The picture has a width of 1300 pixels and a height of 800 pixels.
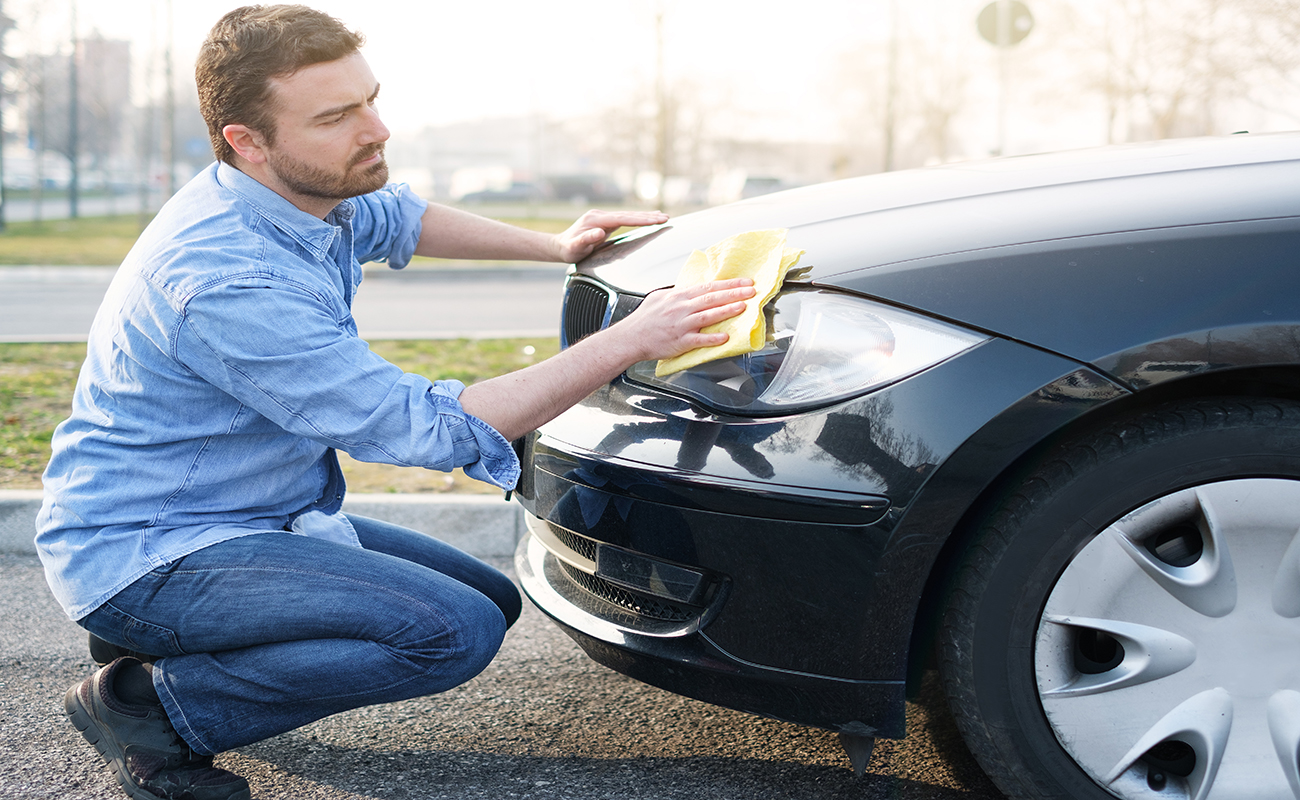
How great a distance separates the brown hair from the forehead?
11 mm

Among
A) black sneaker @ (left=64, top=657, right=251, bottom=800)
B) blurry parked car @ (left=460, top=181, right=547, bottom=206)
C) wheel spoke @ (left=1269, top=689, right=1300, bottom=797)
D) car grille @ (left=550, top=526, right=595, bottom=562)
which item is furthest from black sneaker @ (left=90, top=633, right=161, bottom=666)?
blurry parked car @ (left=460, top=181, right=547, bottom=206)

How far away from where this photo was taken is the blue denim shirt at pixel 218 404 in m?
1.74

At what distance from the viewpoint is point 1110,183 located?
1.82 meters

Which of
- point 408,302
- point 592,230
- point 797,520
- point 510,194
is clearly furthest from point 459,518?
point 510,194

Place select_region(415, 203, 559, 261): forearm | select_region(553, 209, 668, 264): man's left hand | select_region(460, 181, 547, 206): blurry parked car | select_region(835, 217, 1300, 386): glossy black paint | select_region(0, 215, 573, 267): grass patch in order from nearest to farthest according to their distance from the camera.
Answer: select_region(835, 217, 1300, 386): glossy black paint < select_region(553, 209, 668, 264): man's left hand < select_region(415, 203, 559, 261): forearm < select_region(0, 215, 573, 267): grass patch < select_region(460, 181, 547, 206): blurry parked car

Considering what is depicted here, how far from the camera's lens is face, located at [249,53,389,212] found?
186 centimetres

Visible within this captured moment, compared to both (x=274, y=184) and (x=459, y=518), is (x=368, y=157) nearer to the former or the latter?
(x=274, y=184)

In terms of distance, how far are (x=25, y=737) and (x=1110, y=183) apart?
7.60 feet

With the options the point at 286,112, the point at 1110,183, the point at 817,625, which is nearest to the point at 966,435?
the point at 817,625

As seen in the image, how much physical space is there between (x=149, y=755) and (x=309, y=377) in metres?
0.75

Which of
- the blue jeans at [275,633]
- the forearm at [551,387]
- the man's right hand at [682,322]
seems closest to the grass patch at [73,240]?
the blue jeans at [275,633]

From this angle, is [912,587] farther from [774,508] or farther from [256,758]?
[256,758]

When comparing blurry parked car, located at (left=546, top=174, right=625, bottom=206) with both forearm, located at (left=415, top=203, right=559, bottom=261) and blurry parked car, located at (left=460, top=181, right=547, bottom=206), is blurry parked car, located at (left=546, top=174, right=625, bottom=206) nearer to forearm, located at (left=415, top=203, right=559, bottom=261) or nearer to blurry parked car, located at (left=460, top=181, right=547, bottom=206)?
blurry parked car, located at (left=460, top=181, right=547, bottom=206)

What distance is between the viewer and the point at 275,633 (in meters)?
1.87
